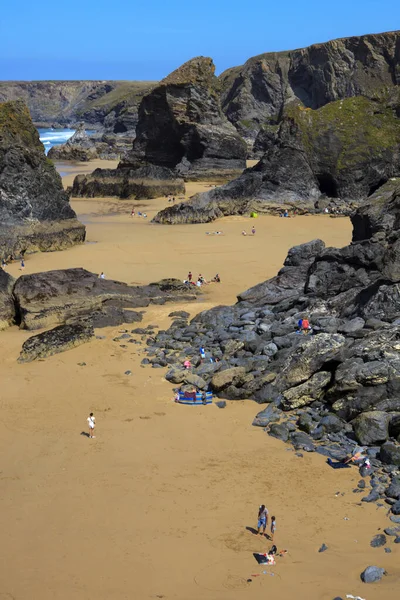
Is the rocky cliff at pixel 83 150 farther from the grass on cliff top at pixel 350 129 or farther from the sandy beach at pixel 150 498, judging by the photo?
the sandy beach at pixel 150 498

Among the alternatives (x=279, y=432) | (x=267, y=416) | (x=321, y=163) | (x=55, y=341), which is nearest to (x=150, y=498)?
(x=279, y=432)

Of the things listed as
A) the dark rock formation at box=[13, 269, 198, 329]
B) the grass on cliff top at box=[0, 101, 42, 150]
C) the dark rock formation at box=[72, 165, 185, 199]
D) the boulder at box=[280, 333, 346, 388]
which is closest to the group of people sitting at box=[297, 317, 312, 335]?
the boulder at box=[280, 333, 346, 388]

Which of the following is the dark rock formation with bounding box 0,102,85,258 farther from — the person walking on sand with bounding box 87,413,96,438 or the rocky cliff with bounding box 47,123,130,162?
the rocky cliff with bounding box 47,123,130,162

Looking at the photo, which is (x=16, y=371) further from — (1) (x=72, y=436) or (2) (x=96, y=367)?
(1) (x=72, y=436)

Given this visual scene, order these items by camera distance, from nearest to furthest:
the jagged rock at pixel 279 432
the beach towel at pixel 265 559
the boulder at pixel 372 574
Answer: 1. the boulder at pixel 372 574
2. the beach towel at pixel 265 559
3. the jagged rock at pixel 279 432

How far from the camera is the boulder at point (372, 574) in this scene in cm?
1106

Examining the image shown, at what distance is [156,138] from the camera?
7494 centimetres

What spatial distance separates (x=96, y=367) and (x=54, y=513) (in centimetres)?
768

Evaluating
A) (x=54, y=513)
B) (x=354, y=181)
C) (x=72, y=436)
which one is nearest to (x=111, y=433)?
(x=72, y=436)

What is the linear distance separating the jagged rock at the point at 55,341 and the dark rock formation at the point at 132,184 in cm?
3973

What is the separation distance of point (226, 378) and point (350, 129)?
3887 centimetres

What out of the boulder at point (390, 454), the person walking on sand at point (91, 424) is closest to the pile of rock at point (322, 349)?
the boulder at point (390, 454)

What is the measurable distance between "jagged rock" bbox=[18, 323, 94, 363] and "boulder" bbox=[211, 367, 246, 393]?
552cm

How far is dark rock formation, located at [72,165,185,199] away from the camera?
61750 millimetres
